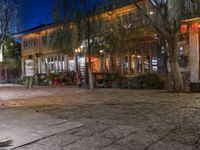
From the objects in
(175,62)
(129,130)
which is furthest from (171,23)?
(129,130)

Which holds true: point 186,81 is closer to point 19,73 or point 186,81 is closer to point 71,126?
point 71,126

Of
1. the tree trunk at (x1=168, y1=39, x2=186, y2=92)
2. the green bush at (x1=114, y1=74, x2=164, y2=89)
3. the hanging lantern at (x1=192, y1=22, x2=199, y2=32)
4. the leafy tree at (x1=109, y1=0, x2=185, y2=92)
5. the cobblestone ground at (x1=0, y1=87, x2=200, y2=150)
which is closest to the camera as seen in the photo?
the cobblestone ground at (x1=0, y1=87, x2=200, y2=150)

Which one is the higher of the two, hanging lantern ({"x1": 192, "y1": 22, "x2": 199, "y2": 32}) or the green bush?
hanging lantern ({"x1": 192, "y1": 22, "x2": 199, "y2": 32})

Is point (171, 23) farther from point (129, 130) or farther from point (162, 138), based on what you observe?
point (162, 138)

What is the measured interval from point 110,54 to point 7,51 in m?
16.4

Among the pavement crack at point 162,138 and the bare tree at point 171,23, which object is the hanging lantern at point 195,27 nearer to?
the bare tree at point 171,23

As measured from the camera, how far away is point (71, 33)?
19.5m

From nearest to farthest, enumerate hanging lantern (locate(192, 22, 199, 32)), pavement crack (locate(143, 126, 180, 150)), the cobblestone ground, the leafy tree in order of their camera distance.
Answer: pavement crack (locate(143, 126, 180, 150)), the cobblestone ground, the leafy tree, hanging lantern (locate(192, 22, 199, 32))

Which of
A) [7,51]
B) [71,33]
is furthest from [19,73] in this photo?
[71,33]

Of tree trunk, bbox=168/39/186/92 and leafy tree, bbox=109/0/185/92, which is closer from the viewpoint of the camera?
leafy tree, bbox=109/0/185/92

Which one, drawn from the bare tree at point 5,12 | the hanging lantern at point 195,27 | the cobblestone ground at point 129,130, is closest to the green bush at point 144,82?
the hanging lantern at point 195,27

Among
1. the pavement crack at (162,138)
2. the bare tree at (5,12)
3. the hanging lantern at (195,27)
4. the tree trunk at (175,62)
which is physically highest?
the bare tree at (5,12)

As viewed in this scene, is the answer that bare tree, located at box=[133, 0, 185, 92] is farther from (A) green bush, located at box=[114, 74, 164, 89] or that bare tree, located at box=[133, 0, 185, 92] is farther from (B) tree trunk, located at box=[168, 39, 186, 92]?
(A) green bush, located at box=[114, 74, 164, 89]

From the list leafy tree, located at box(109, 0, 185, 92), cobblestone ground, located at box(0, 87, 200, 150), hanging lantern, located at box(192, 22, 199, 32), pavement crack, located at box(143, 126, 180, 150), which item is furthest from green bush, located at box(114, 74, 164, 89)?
pavement crack, located at box(143, 126, 180, 150)
